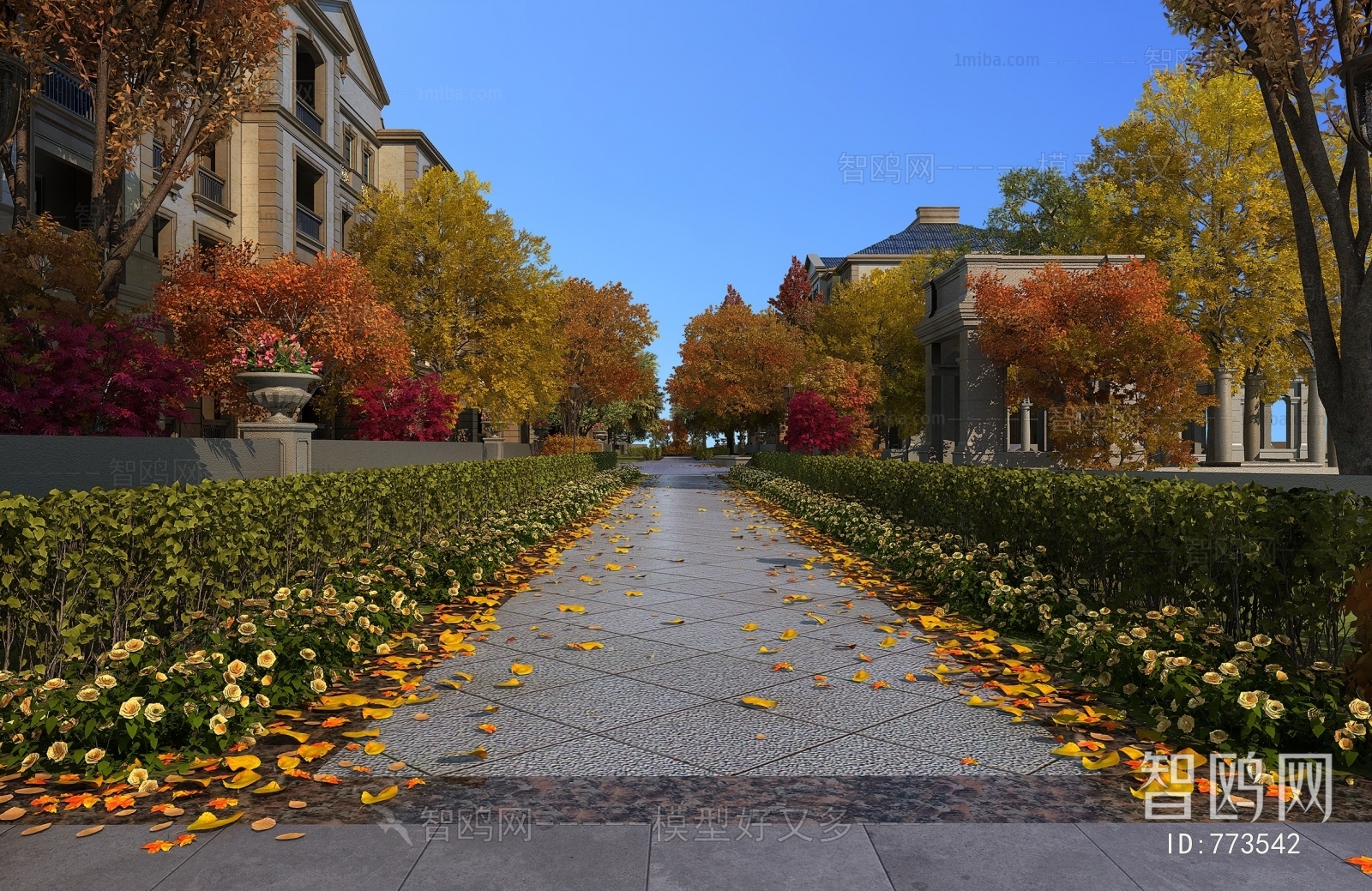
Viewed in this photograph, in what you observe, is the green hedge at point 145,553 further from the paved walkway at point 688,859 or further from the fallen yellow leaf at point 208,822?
the fallen yellow leaf at point 208,822

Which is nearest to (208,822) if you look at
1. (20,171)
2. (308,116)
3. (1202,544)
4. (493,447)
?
(1202,544)

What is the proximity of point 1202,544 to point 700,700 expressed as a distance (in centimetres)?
354

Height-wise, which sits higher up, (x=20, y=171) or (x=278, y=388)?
(x=20, y=171)

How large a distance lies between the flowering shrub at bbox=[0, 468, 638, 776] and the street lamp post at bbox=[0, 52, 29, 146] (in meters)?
3.78

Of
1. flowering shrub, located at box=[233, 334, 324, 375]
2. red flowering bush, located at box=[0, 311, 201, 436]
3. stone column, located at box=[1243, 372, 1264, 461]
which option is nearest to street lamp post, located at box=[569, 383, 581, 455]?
stone column, located at box=[1243, 372, 1264, 461]

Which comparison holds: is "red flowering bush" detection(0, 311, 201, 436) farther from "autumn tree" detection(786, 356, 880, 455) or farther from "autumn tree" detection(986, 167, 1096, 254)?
"autumn tree" detection(986, 167, 1096, 254)

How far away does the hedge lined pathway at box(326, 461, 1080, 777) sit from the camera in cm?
468

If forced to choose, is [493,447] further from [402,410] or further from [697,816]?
[697,816]

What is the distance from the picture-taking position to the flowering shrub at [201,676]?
14.6ft

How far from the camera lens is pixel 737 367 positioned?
46719 millimetres

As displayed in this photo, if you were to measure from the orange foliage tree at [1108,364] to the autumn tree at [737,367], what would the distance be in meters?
23.0

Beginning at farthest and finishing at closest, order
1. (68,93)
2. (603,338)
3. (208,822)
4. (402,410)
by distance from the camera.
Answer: (603,338) < (402,410) < (68,93) < (208,822)

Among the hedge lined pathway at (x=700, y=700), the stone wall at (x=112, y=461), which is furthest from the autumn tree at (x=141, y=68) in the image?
the hedge lined pathway at (x=700, y=700)

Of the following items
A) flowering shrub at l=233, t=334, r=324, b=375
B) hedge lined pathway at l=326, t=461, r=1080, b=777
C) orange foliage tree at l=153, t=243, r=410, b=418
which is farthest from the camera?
orange foliage tree at l=153, t=243, r=410, b=418
